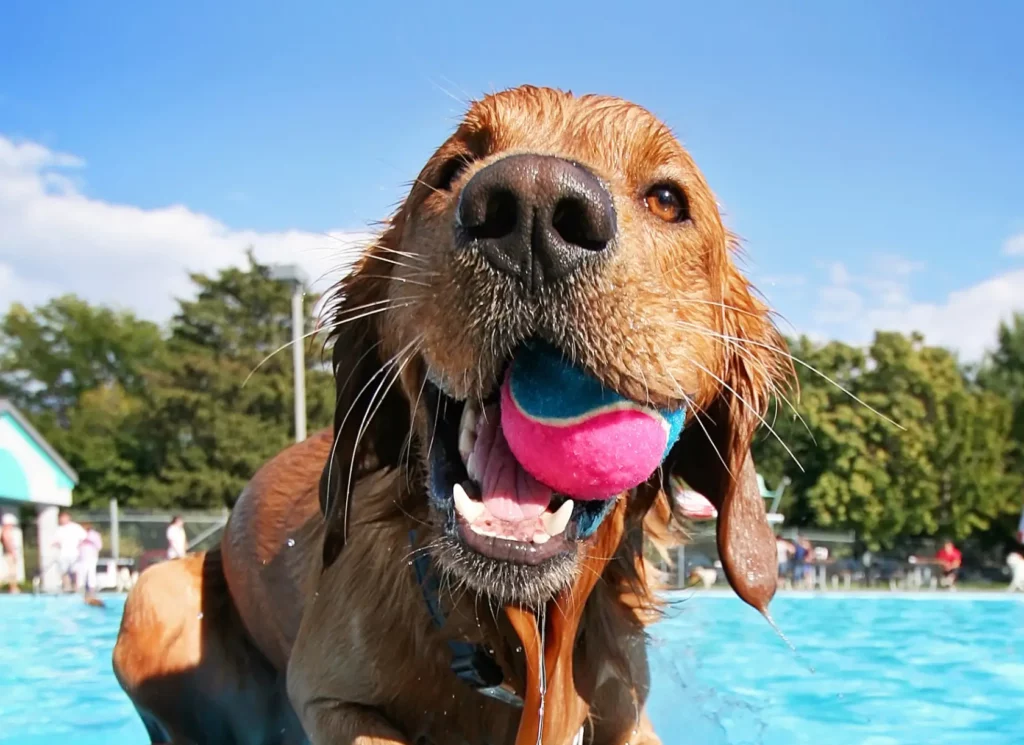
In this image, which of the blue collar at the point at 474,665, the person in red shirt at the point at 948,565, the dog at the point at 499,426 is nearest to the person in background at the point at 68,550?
the dog at the point at 499,426

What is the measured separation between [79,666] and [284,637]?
17.9ft

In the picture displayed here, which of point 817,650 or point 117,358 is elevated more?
point 117,358

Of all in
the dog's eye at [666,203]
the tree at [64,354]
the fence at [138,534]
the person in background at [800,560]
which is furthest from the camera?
the tree at [64,354]

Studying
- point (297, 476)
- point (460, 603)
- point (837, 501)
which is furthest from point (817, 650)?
point (837, 501)

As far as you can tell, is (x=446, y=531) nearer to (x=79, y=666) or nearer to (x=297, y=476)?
(x=297, y=476)

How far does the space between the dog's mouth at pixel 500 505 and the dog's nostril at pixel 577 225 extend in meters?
0.45

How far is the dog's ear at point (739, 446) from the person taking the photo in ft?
8.82

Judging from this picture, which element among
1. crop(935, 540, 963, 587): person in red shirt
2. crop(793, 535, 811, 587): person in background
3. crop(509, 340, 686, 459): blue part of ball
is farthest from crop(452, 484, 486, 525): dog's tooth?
crop(935, 540, 963, 587): person in red shirt

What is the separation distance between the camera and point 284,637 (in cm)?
356

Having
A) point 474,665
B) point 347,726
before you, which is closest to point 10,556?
point 347,726

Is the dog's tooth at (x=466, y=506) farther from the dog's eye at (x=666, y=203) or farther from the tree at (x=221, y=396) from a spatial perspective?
the tree at (x=221, y=396)

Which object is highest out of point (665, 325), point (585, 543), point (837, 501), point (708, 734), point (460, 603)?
point (665, 325)

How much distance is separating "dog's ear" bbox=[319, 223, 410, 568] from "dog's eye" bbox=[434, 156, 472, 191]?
29 centimetres

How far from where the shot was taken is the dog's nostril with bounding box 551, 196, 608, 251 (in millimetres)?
1863
